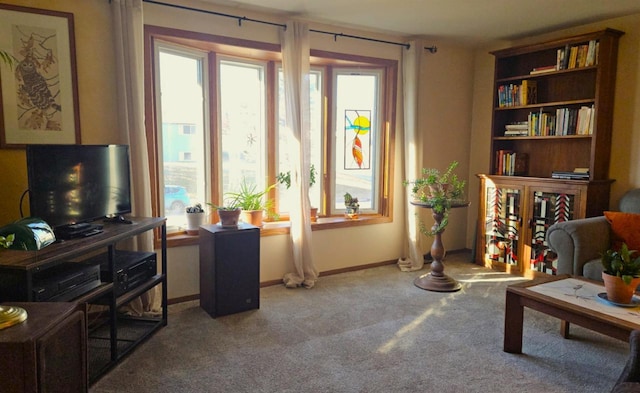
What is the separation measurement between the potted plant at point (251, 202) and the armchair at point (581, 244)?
7.91ft

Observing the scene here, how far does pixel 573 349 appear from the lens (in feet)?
9.00

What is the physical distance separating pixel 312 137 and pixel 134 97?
6.06ft

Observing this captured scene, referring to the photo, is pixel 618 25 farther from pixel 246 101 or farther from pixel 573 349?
pixel 246 101

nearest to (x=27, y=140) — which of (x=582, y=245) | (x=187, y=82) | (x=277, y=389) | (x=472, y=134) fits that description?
(x=187, y=82)

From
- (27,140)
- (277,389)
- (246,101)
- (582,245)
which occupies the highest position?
(246,101)

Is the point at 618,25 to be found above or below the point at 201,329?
above

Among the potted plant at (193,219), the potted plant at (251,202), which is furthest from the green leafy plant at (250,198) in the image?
the potted plant at (193,219)

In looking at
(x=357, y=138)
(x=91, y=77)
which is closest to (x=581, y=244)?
(x=357, y=138)

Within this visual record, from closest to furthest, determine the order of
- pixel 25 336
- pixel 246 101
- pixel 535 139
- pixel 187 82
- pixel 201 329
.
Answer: pixel 25 336 < pixel 201 329 < pixel 187 82 < pixel 246 101 < pixel 535 139

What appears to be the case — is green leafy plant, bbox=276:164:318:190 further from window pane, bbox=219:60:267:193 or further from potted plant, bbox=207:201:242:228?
potted plant, bbox=207:201:242:228

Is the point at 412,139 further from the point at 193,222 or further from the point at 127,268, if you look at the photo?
the point at 127,268

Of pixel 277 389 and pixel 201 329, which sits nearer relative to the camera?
pixel 277 389

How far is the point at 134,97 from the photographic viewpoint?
10.1 feet

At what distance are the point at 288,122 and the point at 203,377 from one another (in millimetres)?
2249
